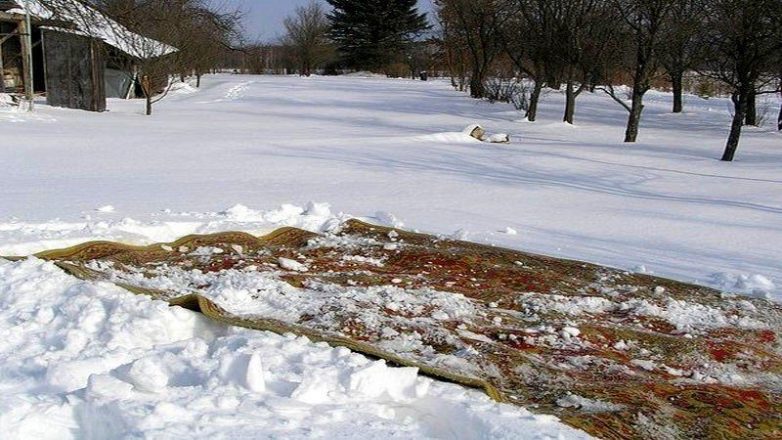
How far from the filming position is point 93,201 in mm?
7477

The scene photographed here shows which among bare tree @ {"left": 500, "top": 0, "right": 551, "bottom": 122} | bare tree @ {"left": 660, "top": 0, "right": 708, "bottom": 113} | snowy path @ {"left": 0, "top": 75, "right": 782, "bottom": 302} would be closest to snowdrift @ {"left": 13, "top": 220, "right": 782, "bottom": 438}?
snowy path @ {"left": 0, "top": 75, "right": 782, "bottom": 302}

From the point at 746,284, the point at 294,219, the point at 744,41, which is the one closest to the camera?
the point at 746,284

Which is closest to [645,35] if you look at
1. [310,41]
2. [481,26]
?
[481,26]

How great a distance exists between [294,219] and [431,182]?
3789mm

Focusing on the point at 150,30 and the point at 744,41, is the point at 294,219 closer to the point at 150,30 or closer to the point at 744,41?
the point at 744,41

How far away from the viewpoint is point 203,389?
2807 millimetres

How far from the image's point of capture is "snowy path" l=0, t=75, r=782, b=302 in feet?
21.6

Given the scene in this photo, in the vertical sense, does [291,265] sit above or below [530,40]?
below

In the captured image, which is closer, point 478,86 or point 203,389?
point 203,389

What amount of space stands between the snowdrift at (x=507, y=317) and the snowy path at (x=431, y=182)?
68 centimetres

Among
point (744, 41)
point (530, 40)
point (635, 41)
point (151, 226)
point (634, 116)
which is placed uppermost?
point (530, 40)

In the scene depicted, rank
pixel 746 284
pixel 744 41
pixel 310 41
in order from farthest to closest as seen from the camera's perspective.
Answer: pixel 310 41, pixel 744 41, pixel 746 284

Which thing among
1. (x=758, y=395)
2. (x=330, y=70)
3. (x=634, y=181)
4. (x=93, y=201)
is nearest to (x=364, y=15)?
(x=330, y=70)

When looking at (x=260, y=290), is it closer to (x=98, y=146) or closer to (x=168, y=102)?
(x=98, y=146)
